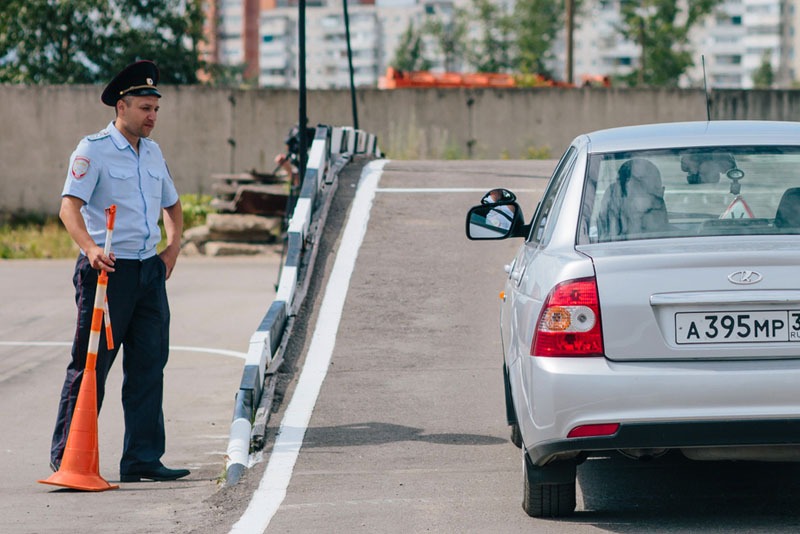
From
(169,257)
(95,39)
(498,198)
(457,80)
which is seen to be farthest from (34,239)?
(498,198)

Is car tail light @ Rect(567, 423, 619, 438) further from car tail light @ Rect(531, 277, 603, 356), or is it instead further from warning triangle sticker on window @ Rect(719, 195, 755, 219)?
warning triangle sticker on window @ Rect(719, 195, 755, 219)

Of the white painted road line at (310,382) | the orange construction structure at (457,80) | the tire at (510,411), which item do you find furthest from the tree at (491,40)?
the tire at (510,411)

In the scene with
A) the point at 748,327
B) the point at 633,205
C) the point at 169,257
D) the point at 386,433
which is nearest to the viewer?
the point at 748,327

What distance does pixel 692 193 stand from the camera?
574cm

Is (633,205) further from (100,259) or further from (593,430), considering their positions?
(100,259)

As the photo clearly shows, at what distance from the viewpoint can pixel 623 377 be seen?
16.1 ft

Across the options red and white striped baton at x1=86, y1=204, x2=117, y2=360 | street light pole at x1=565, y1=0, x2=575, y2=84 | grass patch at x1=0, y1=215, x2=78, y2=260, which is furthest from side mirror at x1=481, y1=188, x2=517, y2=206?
street light pole at x1=565, y1=0, x2=575, y2=84

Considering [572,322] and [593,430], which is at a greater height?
[572,322]

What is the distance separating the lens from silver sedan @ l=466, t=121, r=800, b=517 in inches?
192

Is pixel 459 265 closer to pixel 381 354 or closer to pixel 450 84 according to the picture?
pixel 381 354

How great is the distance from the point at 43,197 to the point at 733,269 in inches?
1055

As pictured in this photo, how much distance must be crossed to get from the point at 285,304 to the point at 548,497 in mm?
4362

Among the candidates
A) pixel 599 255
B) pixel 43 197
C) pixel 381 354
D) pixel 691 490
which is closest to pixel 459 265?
pixel 381 354

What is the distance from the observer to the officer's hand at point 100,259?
6672 mm
